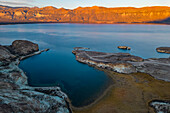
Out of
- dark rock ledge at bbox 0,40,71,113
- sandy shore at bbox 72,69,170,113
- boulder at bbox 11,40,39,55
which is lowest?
sandy shore at bbox 72,69,170,113

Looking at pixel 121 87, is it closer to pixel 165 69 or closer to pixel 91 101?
pixel 91 101

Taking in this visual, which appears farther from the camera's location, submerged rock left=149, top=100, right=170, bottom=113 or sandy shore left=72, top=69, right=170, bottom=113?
sandy shore left=72, top=69, right=170, bottom=113

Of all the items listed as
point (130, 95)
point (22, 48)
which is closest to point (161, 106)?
point (130, 95)

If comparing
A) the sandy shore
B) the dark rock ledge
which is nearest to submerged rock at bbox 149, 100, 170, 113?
the sandy shore

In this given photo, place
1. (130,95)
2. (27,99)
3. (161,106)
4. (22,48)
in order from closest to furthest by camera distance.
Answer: (27,99) < (161,106) < (130,95) < (22,48)

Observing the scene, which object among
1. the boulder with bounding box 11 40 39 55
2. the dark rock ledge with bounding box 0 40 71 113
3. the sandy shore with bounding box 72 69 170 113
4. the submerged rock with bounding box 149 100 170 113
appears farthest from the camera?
the boulder with bounding box 11 40 39 55

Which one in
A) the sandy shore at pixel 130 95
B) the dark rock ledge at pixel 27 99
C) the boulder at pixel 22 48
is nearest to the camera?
the dark rock ledge at pixel 27 99

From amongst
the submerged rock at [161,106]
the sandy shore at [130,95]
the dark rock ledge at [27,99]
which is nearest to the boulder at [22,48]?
the dark rock ledge at [27,99]

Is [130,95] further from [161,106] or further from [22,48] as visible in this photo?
[22,48]

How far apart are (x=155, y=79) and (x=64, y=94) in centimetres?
3421

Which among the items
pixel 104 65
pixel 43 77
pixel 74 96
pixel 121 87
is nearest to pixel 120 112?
pixel 121 87

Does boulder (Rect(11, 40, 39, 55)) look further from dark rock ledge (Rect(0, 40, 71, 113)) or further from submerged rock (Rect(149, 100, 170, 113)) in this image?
submerged rock (Rect(149, 100, 170, 113))

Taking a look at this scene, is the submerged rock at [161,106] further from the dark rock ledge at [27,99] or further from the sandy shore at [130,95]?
the dark rock ledge at [27,99]

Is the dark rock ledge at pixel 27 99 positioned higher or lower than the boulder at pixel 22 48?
lower
